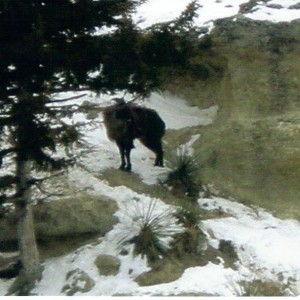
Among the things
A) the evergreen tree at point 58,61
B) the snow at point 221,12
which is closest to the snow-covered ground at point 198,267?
the evergreen tree at point 58,61

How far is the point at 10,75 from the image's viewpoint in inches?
450

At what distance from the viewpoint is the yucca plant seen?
12758 millimetres

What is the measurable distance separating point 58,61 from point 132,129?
3.83 meters

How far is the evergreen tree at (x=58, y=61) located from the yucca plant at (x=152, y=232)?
1.77 metres

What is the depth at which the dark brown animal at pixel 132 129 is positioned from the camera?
14.7 meters

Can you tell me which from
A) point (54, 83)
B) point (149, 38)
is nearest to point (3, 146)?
point (54, 83)

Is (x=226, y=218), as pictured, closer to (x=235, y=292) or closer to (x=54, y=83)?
(x=235, y=292)

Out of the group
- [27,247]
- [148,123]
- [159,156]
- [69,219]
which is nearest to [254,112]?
[159,156]

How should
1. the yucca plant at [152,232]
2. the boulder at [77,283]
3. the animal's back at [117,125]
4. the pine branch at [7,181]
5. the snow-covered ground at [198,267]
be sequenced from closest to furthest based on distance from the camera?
the pine branch at [7,181]
the snow-covered ground at [198,267]
the boulder at [77,283]
the yucca plant at [152,232]
the animal's back at [117,125]

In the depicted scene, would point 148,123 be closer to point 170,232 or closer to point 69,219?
point 69,219

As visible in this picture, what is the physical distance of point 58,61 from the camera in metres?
11.2

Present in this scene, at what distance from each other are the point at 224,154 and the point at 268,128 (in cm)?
91

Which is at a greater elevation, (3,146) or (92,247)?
(3,146)

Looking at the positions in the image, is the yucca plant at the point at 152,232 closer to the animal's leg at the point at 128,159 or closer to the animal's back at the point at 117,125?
the animal's leg at the point at 128,159
